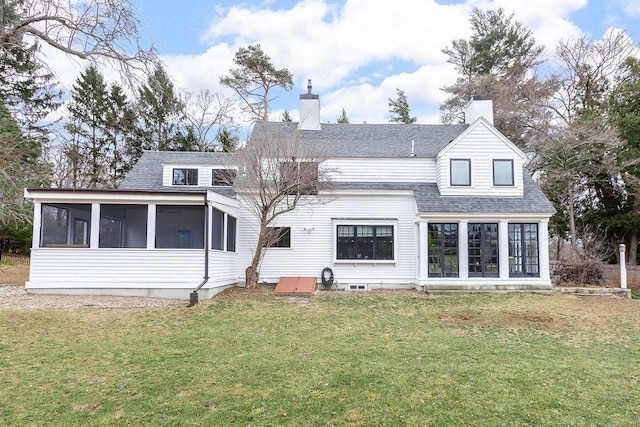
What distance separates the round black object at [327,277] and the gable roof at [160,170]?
4.60 metres

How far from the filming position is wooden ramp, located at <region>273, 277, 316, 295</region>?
13.2 metres

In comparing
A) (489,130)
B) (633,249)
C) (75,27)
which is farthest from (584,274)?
(75,27)

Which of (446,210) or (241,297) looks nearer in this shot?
(241,297)

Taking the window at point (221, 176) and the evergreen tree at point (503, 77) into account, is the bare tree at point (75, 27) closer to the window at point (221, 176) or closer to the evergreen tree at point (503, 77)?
the window at point (221, 176)

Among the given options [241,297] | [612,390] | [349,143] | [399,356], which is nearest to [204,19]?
[349,143]

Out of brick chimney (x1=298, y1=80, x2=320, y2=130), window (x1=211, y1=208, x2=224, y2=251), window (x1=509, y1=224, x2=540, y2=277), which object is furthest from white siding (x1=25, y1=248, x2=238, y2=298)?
window (x1=509, y1=224, x2=540, y2=277)

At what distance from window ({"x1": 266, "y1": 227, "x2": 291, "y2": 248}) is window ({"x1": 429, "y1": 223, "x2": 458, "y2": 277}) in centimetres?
505

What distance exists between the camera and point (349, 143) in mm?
17438

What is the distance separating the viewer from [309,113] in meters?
18.6

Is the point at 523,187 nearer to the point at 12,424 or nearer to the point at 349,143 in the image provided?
the point at 349,143

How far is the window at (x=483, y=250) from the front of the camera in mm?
14625

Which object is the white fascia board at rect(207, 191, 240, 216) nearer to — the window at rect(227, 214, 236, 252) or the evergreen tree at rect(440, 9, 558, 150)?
the window at rect(227, 214, 236, 252)

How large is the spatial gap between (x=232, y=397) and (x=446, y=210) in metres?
11.3

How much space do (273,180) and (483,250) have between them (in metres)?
7.62
